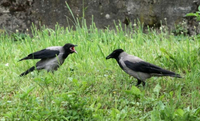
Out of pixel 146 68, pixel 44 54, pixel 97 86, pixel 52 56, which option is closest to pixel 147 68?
pixel 146 68

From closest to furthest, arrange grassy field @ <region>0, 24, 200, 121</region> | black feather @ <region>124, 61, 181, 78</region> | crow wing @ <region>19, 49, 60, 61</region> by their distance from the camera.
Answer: grassy field @ <region>0, 24, 200, 121</region>, black feather @ <region>124, 61, 181, 78</region>, crow wing @ <region>19, 49, 60, 61</region>

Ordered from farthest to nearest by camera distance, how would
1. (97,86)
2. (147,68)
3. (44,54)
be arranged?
(44,54) < (97,86) < (147,68)

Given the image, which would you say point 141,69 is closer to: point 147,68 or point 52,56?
point 147,68

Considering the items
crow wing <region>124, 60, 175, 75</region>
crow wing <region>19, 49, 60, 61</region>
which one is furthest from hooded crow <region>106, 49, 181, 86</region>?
crow wing <region>19, 49, 60, 61</region>

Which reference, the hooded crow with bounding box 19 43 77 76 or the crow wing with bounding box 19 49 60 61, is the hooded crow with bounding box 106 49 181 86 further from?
the crow wing with bounding box 19 49 60 61

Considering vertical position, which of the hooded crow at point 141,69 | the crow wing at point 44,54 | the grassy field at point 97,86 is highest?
the crow wing at point 44,54

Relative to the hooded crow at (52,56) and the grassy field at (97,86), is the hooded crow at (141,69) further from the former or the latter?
the hooded crow at (52,56)

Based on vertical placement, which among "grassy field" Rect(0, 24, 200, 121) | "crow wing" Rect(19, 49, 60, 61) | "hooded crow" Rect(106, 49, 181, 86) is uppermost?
"crow wing" Rect(19, 49, 60, 61)

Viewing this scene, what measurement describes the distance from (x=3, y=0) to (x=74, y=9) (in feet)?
5.11

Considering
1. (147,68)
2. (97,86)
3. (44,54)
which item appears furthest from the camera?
(44,54)

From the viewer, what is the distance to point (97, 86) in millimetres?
4277

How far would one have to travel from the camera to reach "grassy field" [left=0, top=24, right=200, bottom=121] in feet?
11.2

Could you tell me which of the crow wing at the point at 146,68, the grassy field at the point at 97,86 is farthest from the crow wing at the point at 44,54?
the crow wing at the point at 146,68

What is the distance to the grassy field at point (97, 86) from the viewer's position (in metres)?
3.43
